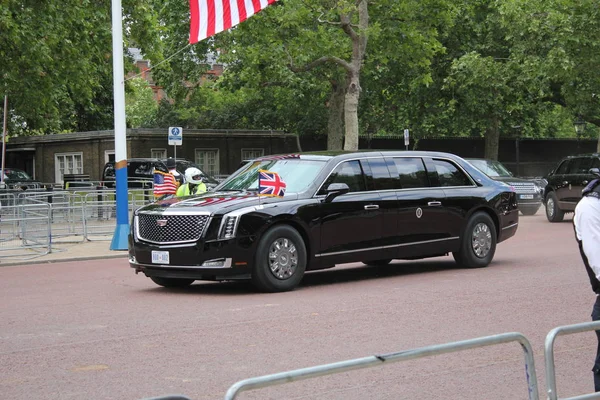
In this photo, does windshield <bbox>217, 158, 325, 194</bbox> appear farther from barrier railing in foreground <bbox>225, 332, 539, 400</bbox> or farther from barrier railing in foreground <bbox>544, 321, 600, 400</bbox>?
barrier railing in foreground <bbox>225, 332, 539, 400</bbox>

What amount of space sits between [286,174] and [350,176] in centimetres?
89

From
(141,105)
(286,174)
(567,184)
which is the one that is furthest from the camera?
(141,105)

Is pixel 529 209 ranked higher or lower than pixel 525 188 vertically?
lower

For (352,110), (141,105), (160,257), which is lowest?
(160,257)

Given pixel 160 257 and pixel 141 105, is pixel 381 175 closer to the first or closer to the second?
pixel 160 257

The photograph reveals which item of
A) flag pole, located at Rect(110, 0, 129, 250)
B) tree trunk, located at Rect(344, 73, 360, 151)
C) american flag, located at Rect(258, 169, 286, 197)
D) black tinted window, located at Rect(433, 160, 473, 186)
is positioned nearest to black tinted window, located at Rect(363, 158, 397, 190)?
black tinted window, located at Rect(433, 160, 473, 186)

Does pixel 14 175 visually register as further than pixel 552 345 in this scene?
Yes

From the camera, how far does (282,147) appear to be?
4950 centimetres

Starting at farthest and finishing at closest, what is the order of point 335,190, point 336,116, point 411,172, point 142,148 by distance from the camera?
point 336,116
point 142,148
point 411,172
point 335,190

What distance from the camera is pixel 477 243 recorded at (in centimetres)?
1448

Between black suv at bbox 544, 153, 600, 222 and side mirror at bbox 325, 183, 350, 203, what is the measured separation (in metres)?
13.0

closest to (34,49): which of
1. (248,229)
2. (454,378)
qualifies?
(248,229)

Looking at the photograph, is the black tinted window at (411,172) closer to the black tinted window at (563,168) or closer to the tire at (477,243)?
the tire at (477,243)

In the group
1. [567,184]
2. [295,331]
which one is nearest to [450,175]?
[295,331]
